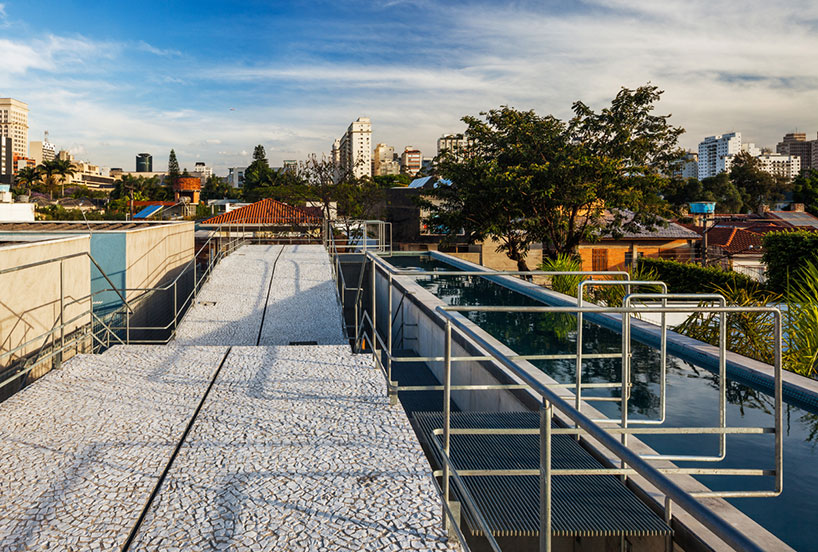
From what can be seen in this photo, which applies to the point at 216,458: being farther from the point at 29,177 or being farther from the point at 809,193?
the point at 29,177

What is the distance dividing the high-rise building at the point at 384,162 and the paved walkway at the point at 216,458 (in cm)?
16870

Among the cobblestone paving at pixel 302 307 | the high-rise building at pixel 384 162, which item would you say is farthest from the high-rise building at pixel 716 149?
the cobblestone paving at pixel 302 307

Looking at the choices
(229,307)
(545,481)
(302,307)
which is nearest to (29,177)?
(229,307)

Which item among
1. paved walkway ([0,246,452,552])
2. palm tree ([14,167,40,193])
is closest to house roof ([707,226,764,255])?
paved walkway ([0,246,452,552])

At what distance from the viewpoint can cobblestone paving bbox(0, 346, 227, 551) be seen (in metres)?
2.88

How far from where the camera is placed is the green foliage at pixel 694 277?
50.8 ft

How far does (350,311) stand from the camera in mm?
18766

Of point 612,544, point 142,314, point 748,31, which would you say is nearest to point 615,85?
point 748,31

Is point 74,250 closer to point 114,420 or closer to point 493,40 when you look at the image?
point 114,420

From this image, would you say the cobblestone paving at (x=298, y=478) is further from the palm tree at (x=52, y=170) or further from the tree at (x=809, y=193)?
the palm tree at (x=52, y=170)

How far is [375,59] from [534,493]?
1647 inches

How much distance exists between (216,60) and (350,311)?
3056 cm

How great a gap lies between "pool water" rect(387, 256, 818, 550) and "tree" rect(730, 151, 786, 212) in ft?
265

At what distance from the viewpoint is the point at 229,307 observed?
440 inches
